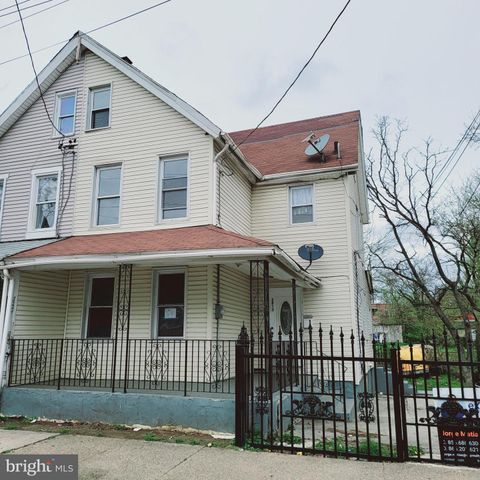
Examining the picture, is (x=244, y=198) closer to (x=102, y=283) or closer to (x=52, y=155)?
Result: (x=102, y=283)

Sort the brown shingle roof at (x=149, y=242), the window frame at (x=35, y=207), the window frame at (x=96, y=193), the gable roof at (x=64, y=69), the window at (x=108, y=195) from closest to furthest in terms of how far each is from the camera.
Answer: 1. the brown shingle roof at (x=149, y=242)
2. the gable roof at (x=64, y=69)
3. the window frame at (x=96, y=193)
4. the window at (x=108, y=195)
5. the window frame at (x=35, y=207)

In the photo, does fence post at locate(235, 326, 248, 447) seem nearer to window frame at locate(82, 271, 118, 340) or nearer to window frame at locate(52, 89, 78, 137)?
window frame at locate(82, 271, 118, 340)

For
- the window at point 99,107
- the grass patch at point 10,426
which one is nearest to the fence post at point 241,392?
the grass patch at point 10,426

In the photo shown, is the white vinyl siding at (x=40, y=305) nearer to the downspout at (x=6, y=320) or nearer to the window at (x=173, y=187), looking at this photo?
the downspout at (x=6, y=320)

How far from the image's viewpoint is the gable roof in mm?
10051

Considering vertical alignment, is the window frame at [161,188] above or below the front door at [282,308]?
above

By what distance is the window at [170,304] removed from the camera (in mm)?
8961

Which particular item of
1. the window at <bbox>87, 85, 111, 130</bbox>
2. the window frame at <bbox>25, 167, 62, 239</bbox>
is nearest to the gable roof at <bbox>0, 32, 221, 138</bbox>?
the window at <bbox>87, 85, 111, 130</bbox>

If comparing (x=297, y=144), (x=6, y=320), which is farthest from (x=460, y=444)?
(x=297, y=144)

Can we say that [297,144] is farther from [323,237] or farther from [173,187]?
[173,187]

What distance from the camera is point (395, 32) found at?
24.7 feet

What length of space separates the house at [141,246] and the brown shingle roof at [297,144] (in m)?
0.14

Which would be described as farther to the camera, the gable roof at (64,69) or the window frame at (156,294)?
the gable roof at (64,69)

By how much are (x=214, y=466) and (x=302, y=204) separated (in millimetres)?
8311
